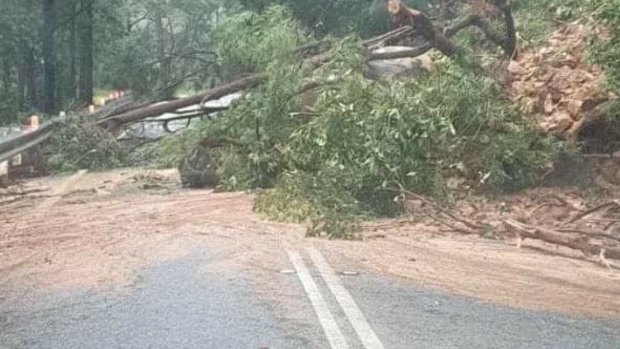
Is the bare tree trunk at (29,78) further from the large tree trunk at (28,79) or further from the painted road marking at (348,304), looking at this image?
the painted road marking at (348,304)

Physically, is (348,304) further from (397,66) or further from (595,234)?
(397,66)

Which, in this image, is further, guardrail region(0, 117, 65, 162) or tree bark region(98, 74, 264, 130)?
tree bark region(98, 74, 264, 130)

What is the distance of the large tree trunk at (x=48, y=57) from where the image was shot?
3553 cm

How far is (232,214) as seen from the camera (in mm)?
12555

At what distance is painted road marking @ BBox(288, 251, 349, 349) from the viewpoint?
19.8 feet

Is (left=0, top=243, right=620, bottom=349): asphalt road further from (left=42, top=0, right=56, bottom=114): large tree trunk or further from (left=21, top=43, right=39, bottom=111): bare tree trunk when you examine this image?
(left=21, top=43, right=39, bottom=111): bare tree trunk

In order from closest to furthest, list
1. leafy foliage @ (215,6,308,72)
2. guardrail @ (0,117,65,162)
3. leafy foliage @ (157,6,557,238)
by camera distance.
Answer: leafy foliage @ (157,6,557,238)
leafy foliage @ (215,6,308,72)
guardrail @ (0,117,65,162)

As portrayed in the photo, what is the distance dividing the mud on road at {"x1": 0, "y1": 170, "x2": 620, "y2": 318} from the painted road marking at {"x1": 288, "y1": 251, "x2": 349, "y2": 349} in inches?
11.0

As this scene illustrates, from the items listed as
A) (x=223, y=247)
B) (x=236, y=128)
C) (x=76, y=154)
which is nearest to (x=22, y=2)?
(x=76, y=154)

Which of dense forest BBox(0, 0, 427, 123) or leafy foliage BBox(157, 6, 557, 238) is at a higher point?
dense forest BBox(0, 0, 427, 123)

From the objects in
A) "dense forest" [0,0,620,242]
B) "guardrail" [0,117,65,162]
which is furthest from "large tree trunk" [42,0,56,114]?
"dense forest" [0,0,620,242]

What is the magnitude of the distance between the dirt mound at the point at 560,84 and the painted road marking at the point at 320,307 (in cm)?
570

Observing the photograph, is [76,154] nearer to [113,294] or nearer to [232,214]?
[232,214]

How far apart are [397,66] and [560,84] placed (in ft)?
12.9
